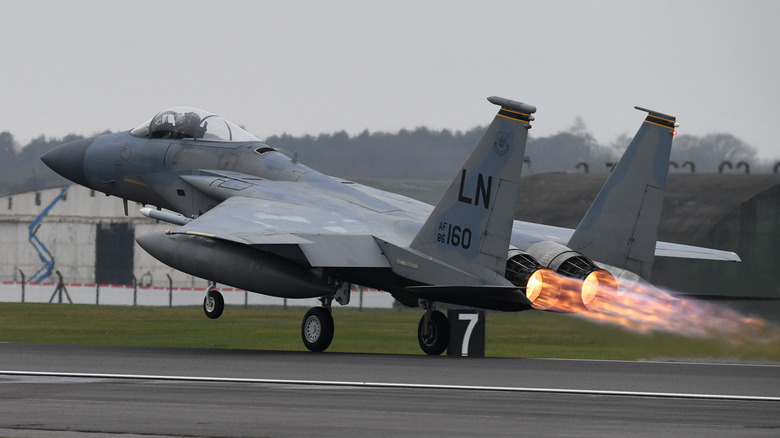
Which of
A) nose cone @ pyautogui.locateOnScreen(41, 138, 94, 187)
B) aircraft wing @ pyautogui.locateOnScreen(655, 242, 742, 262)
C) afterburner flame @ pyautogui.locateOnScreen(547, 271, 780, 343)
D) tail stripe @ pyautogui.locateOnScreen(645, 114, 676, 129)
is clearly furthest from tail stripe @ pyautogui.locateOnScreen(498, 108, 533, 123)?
nose cone @ pyautogui.locateOnScreen(41, 138, 94, 187)

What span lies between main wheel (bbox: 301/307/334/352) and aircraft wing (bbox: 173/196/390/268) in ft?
5.07

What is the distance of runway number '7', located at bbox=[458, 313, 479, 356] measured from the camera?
21203mm

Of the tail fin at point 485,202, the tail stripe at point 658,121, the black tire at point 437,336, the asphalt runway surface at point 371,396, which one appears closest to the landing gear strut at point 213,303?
the asphalt runway surface at point 371,396

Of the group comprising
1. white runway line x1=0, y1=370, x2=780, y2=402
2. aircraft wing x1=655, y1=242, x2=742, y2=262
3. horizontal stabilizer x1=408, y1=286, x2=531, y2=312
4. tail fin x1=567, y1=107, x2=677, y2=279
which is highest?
tail fin x1=567, y1=107, x2=677, y2=279

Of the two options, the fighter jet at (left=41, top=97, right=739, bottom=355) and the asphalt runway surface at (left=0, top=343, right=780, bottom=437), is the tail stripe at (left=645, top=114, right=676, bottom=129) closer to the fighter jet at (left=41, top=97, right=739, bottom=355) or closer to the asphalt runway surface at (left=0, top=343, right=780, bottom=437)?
the fighter jet at (left=41, top=97, right=739, bottom=355)

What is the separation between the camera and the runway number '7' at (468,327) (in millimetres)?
21203

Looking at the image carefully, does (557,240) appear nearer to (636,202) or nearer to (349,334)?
(636,202)

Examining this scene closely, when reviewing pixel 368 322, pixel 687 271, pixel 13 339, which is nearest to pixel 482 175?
pixel 13 339

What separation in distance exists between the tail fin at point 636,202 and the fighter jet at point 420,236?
0.06 feet

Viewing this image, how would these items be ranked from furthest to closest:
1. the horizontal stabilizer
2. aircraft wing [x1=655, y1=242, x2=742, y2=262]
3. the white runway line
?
aircraft wing [x1=655, y1=242, x2=742, y2=262]
the horizontal stabilizer
the white runway line

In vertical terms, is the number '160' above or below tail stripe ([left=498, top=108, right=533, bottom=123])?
below

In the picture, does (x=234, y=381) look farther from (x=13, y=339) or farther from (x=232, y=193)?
(x=13, y=339)

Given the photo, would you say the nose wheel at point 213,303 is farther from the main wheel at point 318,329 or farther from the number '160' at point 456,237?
the number '160' at point 456,237

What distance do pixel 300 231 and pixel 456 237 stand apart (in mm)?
2960
